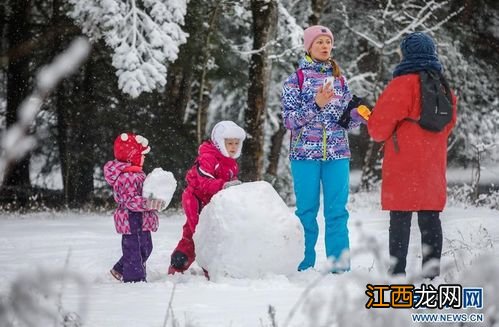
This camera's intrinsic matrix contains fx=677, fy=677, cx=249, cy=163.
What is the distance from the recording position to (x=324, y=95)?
5.22 meters

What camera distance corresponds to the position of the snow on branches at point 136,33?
10.2 metres

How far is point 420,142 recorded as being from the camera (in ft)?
15.1

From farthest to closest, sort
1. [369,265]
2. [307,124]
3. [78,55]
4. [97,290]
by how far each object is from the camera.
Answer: [369,265], [307,124], [97,290], [78,55]

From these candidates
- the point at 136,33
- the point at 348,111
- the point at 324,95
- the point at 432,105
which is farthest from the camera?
the point at 136,33

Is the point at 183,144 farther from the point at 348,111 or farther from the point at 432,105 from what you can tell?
the point at 432,105

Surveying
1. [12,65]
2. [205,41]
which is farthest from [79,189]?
[205,41]

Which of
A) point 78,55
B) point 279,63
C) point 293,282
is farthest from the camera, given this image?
point 279,63

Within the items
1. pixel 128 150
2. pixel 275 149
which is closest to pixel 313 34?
pixel 128 150

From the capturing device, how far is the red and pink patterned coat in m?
5.28

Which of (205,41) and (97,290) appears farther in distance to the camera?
(205,41)

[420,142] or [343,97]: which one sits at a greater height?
[343,97]

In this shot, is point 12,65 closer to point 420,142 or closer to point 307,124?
point 307,124

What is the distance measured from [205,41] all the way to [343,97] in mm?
8413

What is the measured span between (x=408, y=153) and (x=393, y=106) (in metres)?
0.34
